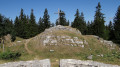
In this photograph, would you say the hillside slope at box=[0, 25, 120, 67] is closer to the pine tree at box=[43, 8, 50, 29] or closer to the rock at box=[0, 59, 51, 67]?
the rock at box=[0, 59, 51, 67]

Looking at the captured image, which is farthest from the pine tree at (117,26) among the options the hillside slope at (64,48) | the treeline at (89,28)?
the hillside slope at (64,48)

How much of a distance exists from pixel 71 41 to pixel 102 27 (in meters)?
→ 20.5

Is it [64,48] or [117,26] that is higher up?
[117,26]

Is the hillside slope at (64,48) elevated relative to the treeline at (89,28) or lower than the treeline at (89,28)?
lower

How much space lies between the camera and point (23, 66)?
1115cm

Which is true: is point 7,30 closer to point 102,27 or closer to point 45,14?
point 45,14

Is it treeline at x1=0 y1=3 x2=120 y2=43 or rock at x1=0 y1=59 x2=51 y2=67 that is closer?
rock at x1=0 y1=59 x2=51 y2=67

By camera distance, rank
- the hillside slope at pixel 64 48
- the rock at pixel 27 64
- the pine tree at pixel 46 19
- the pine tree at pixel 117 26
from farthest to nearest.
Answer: the pine tree at pixel 46 19
the pine tree at pixel 117 26
the hillside slope at pixel 64 48
the rock at pixel 27 64

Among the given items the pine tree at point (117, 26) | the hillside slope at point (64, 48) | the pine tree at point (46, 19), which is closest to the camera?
the hillside slope at point (64, 48)

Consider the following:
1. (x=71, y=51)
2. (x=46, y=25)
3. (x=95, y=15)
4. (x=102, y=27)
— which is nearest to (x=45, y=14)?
(x=46, y=25)

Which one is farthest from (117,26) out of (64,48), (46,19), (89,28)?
(46,19)

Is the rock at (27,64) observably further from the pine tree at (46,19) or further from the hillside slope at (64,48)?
the pine tree at (46,19)

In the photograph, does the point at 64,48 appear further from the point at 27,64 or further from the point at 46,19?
the point at 46,19

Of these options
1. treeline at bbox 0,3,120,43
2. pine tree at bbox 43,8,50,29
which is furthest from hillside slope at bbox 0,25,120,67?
pine tree at bbox 43,8,50,29
